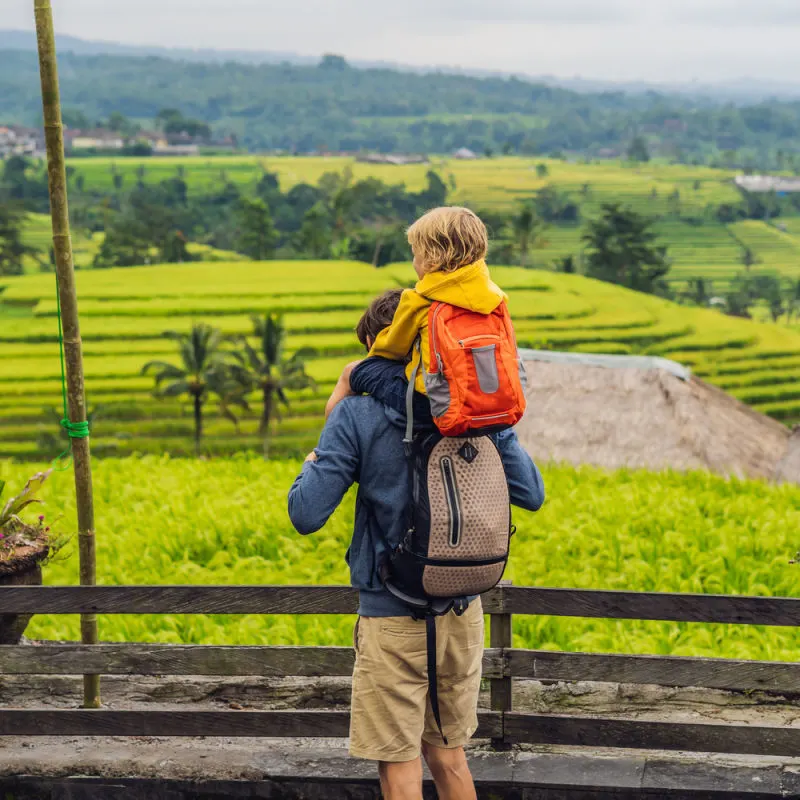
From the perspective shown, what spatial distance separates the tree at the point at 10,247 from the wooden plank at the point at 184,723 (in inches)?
3646

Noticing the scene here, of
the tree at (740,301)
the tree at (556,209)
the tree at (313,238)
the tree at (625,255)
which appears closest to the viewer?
the tree at (625,255)

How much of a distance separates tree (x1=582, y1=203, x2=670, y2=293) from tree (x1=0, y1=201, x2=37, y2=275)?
47148mm

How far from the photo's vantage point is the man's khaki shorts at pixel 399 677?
11.6ft

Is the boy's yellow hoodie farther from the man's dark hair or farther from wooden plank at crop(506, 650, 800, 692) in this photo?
wooden plank at crop(506, 650, 800, 692)

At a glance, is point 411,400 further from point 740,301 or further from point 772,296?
point 772,296

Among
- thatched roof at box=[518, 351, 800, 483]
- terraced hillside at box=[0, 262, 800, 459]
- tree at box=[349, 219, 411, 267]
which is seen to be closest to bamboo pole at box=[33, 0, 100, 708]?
thatched roof at box=[518, 351, 800, 483]

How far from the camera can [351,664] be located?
15.4 ft

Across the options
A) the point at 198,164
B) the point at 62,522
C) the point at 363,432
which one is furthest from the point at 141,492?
the point at 198,164

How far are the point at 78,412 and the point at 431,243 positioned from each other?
87.6 inches

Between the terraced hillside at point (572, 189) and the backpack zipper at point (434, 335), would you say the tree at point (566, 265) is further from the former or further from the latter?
the backpack zipper at point (434, 335)

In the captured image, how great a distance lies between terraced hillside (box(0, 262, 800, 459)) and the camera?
60250 mm

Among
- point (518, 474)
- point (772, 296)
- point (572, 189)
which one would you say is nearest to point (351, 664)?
point (518, 474)

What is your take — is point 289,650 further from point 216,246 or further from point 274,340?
point 216,246

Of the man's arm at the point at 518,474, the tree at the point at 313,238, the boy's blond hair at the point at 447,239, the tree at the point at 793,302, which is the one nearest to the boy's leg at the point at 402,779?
the man's arm at the point at 518,474
